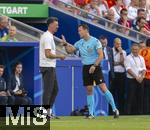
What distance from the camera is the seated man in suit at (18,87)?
21.0 meters

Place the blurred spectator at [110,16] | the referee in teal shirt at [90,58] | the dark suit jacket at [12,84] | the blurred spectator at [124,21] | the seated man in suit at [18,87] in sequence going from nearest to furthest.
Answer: the referee in teal shirt at [90,58] → the seated man in suit at [18,87] → the dark suit jacket at [12,84] → the blurred spectator at [124,21] → the blurred spectator at [110,16]

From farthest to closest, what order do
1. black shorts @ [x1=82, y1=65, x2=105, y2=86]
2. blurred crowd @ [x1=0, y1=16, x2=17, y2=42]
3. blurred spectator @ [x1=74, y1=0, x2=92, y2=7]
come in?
1. blurred spectator @ [x1=74, y1=0, x2=92, y2=7]
2. blurred crowd @ [x1=0, y1=16, x2=17, y2=42]
3. black shorts @ [x1=82, y1=65, x2=105, y2=86]

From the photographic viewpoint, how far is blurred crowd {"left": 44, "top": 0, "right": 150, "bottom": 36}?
25.6 metres

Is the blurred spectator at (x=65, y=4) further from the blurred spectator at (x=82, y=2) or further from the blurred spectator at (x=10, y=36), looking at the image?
the blurred spectator at (x=10, y=36)

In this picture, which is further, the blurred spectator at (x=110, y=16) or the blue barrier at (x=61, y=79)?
the blurred spectator at (x=110, y=16)

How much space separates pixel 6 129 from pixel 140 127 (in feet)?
9.36

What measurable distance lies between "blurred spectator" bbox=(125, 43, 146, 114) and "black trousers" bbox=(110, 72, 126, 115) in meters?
0.18

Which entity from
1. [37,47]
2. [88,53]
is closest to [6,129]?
[88,53]

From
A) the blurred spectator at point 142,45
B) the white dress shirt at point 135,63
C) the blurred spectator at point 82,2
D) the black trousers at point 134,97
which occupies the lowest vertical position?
the black trousers at point 134,97

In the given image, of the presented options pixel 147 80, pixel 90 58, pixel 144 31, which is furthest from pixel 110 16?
pixel 90 58

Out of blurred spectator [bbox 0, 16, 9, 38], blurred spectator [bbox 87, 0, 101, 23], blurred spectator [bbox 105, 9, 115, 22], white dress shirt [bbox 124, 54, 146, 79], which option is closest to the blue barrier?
blurred spectator [bbox 0, 16, 9, 38]

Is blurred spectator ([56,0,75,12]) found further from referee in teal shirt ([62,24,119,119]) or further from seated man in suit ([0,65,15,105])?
referee in teal shirt ([62,24,119,119])

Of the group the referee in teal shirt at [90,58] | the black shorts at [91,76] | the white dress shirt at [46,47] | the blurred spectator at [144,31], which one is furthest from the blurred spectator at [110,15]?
the white dress shirt at [46,47]

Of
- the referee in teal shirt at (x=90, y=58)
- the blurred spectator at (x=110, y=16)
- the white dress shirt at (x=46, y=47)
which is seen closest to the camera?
the white dress shirt at (x=46, y=47)
